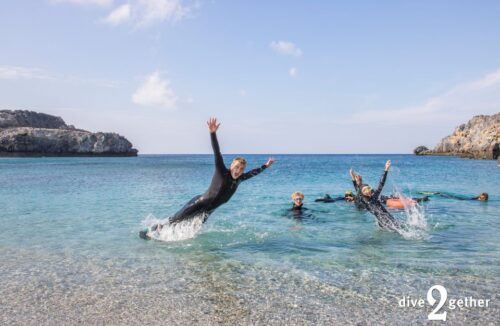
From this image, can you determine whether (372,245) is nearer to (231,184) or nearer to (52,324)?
(231,184)

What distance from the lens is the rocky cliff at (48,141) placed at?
456 ft

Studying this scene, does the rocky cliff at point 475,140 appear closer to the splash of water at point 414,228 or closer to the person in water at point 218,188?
the splash of water at point 414,228

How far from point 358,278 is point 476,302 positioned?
2040 mm

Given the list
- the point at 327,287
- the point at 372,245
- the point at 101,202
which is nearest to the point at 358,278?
the point at 327,287

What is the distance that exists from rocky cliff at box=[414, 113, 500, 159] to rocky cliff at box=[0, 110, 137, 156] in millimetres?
136357

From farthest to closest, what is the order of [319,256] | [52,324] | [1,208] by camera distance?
[1,208]
[319,256]
[52,324]

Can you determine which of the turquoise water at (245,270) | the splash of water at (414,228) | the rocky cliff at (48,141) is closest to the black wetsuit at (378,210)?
the splash of water at (414,228)

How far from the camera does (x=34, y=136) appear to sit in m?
143

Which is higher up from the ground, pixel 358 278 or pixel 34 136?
pixel 34 136

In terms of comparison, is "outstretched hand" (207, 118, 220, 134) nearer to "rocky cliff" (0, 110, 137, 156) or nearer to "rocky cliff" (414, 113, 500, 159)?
"rocky cliff" (414, 113, 500, 159)

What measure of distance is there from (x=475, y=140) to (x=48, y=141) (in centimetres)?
14844

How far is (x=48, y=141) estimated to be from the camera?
486 feet

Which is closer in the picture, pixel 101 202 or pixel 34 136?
pixel 101 202

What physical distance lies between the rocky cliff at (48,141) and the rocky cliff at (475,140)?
136357mm
